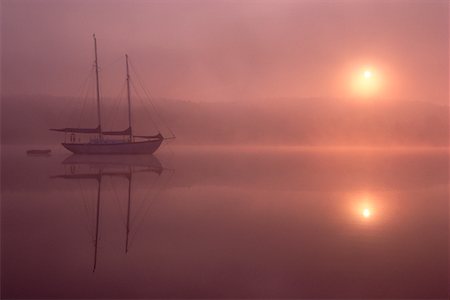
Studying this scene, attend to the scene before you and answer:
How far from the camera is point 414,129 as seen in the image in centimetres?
6594

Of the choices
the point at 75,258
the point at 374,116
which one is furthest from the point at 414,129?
the point at 75,258

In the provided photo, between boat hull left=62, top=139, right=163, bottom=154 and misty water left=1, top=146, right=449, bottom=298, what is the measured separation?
16.7 metres

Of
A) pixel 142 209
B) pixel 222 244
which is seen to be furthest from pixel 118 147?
pixel 222 244

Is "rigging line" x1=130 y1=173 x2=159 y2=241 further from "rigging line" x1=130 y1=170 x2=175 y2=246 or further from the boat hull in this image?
the boat hull

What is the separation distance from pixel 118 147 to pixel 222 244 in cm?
2277

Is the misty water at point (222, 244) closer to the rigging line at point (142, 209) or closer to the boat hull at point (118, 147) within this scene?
the rigging line at point (142, 209)

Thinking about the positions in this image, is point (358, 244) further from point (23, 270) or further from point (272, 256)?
point (23, 270)

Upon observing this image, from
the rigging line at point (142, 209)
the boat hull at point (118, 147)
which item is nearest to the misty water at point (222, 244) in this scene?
the rigging line at point (142, 209)

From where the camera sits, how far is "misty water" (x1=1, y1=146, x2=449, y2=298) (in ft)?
14.8

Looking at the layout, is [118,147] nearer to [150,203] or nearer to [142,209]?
[150,203]

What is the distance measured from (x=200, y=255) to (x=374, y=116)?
6252cm

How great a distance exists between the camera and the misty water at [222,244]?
14.8ft

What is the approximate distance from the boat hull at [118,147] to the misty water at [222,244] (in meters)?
16.7

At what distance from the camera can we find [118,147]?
89.9 feet
